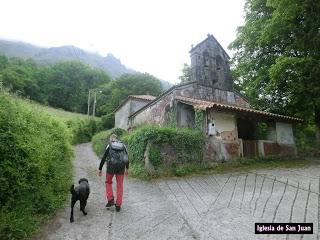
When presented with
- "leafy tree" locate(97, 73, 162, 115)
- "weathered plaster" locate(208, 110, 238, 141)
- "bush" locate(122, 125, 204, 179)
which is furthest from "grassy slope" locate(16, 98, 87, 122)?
"weathered plaster" locate(208, 110, 238, 141)

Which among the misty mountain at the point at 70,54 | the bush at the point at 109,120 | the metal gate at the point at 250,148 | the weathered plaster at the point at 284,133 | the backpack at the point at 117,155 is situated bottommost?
the backpack at the point at 117,155

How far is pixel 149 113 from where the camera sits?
22.9 meters

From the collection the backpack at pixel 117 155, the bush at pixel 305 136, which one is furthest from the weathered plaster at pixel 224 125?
the bush at pixel 305 136

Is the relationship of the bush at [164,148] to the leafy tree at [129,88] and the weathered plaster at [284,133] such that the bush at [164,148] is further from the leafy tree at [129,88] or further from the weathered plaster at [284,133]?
the leafy tree at [129,88]

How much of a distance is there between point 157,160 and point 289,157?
9.47m

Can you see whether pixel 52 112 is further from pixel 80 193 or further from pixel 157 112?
pixel 80 193

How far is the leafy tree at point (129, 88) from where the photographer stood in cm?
5128

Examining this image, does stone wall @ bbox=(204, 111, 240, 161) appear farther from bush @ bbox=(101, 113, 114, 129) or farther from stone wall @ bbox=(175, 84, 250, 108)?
bush @ bbox=(101, 113, 114, 129)

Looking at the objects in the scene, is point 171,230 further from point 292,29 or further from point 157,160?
point 292,29

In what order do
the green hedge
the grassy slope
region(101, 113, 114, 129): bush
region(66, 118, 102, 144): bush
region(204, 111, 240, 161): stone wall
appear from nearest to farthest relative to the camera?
the green hedge, the grassy slope, region(204, 111, 240, 161): stone wall, region(66, 118, 102, 144): bush, region(101, 113, 114, 129): bush

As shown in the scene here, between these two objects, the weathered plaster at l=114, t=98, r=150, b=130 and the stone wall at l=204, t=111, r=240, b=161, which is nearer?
the stone wall at l=204, t=111, r=240, b=161

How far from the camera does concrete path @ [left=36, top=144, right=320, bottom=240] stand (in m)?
6.18

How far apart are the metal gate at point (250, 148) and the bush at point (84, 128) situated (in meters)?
22.8

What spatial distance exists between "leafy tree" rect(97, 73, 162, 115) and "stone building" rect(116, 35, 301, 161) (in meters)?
28.1
